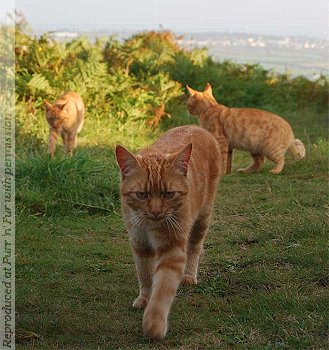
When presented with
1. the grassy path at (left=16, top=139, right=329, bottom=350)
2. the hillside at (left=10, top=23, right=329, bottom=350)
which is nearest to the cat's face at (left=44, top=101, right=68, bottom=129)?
the hillside at (left=10, top=23, right=329, bottom=350)

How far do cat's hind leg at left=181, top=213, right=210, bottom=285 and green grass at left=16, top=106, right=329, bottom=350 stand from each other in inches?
4.4

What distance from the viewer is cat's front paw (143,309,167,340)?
3873 mm

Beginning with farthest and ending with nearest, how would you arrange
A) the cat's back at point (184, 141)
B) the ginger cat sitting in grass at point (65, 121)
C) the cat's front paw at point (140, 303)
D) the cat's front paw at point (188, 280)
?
the ginger cat sitting in grass at point (65, 121) < the cat's front paw at point (188, 280) < the cat's back at point (184, 141) < the cat's front paw at point (140, 303)

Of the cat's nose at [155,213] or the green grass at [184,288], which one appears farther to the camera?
the cat's nose at [155,213]

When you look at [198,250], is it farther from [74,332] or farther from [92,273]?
[74,332]

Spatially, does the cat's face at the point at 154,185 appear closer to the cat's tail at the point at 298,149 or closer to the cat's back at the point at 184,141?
the cat's back at the point at 184,141

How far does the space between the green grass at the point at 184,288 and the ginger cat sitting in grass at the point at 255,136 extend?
75 cm

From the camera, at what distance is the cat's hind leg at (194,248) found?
5066 millimetres

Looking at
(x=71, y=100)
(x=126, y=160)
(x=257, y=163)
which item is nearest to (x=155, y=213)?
(x=126, y=160)

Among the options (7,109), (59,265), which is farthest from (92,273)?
(7,109)

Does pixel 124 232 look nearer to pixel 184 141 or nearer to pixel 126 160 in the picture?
pixel 184 141

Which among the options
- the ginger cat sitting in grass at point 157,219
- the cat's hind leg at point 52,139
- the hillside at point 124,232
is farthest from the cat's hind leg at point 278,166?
the ginger cat sitting in grass at point 157,219

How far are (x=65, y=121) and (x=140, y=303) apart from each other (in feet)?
20.4

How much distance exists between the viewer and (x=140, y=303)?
454 centimetres
